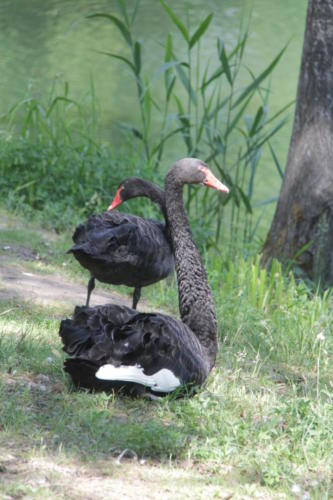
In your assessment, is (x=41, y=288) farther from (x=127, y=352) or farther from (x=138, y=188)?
(x=127, y=352)

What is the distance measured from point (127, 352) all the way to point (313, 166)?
3.01 metres

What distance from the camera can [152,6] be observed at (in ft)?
55.8

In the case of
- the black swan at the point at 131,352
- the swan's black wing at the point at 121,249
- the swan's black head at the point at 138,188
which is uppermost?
the swan's black head at the point at 138,188

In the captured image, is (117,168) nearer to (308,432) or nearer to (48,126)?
(48,126)

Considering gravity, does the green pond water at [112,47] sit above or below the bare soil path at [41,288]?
above

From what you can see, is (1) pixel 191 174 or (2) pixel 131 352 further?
(1) pixel 191 174

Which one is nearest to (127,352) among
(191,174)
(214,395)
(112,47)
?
(214,395)

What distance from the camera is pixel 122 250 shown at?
4.70 metres

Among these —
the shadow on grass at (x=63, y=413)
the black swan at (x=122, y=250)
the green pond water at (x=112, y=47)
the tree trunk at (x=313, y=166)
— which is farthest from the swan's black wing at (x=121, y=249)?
the green pond water at (x=112, y=47)

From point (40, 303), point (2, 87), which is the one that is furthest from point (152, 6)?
point (40, 303)

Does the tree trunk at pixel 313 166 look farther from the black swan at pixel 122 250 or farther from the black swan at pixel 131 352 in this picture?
the black swan at pixel 131 352

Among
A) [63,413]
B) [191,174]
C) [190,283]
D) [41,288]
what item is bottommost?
[63,413]

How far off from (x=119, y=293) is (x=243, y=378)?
1909 millimetres

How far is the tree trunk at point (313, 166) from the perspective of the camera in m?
5.89
